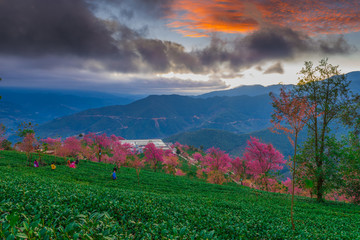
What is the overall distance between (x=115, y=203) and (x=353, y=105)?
25.2m

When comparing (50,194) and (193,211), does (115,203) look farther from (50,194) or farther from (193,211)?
(193,211)

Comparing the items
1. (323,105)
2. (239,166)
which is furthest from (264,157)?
(323,105)

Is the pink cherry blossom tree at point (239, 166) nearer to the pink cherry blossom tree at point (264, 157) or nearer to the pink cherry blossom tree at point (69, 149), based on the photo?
the pink cherry blossom tree at point (264, 157)

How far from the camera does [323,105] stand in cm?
1977

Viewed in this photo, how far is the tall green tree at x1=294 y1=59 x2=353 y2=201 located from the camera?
19172 millimetres

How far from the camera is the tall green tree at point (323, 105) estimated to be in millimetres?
19172

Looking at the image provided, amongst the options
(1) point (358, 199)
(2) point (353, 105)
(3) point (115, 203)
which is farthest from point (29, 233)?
(1) point (358, 199)

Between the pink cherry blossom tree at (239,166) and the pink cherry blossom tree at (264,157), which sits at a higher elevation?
the pink cherry blossom tree at (264,157)

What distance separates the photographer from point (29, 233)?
10.4 ft

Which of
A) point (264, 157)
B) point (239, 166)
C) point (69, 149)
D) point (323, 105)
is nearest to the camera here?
point (323, 105)

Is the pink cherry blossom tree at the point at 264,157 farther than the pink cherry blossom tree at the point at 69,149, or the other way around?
the pink cherry blossom tree at the point at 69,149

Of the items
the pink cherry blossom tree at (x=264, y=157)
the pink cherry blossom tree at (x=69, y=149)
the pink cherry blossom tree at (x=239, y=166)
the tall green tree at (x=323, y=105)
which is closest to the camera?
the tall green tree at (x=323, y=105)

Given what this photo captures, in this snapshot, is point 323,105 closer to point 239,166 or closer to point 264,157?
point 264,157

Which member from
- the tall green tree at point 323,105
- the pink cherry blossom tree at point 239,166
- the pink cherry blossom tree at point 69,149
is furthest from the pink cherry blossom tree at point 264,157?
the pink cherry blossom tree at point 69,149
